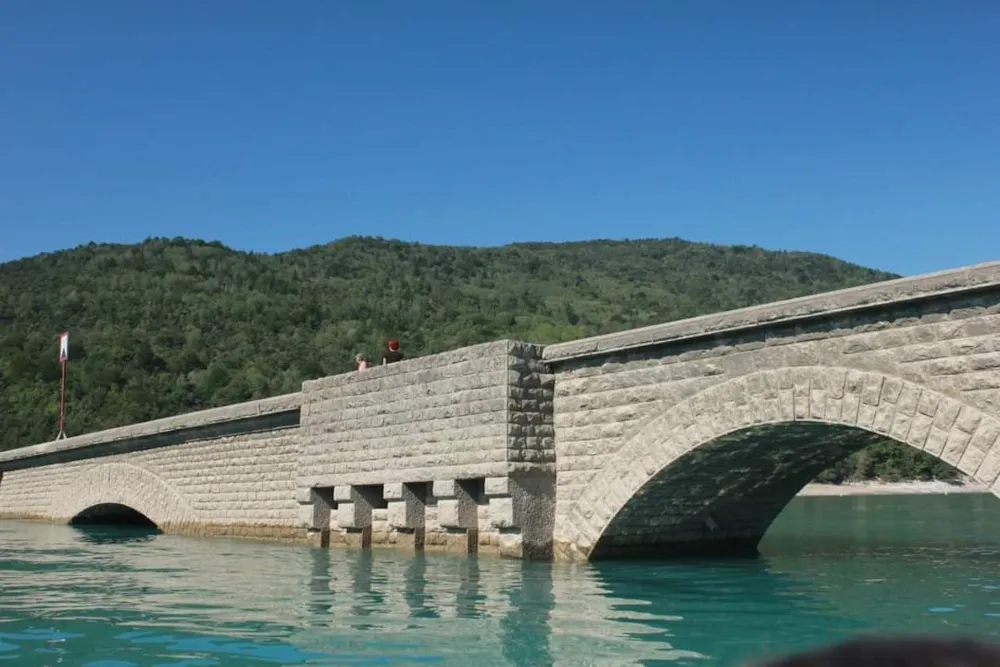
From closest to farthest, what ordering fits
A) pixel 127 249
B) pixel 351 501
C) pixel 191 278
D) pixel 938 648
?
pixel 938 648, pixel 351 501, pixel 191 278, pixel 127 249

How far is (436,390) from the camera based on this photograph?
13844mm

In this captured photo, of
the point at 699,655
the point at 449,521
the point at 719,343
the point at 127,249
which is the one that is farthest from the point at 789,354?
the point at 127,249

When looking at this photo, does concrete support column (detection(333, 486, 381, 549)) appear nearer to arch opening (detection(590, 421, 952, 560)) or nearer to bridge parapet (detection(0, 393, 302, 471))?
bridge parapet (detection(0, 393, 302, 471))

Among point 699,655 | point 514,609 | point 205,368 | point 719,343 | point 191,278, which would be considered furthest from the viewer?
point 191,278

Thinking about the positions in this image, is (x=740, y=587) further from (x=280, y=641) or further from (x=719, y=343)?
(x=280, y=641)

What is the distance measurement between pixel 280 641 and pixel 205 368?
48.2 meters

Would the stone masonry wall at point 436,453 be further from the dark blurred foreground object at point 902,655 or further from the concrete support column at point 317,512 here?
the dark blurred foreground object at point 902,655

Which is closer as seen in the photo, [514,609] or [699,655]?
[699,655]

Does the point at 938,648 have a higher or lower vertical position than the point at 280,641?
higher

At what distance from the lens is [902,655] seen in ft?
3.61

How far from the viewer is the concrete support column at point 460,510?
43.3ft

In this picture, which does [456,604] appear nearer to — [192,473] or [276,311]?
[192,473]

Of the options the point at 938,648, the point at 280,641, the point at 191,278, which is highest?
the point at 191,278

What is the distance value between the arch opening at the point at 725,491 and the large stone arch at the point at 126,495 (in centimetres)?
1126
